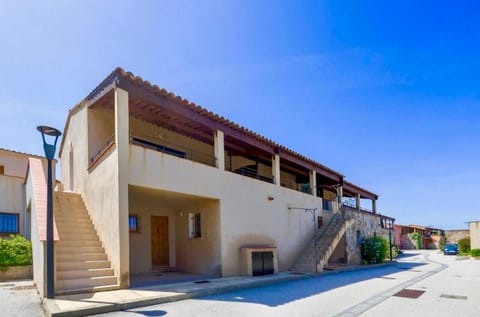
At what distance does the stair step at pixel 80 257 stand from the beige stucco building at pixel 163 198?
0.03m

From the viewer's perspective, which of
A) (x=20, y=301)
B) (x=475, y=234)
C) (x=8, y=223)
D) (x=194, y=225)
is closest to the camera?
(x=20, y=301)

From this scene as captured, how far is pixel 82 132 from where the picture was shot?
12.5 meters

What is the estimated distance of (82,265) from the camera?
9.03 metres

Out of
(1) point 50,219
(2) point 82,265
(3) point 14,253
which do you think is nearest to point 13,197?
(3) point 14,253

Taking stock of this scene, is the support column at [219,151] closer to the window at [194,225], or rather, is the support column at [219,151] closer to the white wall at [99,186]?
the window at [194,225]

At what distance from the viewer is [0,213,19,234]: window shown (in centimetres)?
1557

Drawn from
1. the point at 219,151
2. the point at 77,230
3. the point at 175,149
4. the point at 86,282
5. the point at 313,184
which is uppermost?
the point at 175,149

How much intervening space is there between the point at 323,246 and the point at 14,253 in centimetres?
1317

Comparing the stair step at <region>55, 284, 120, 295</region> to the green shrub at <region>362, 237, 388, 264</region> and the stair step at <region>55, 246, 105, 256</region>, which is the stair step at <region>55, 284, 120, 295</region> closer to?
the stair step at <region>55, 246, 105, 256</region>

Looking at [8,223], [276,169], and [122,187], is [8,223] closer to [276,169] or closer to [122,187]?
[122,187]

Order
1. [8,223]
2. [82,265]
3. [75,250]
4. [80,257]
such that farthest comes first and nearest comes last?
1. [8,223]
2. [75,250]
3. [80,257]
4. [82,265]

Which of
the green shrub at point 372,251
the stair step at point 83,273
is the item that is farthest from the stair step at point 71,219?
the green shrub at point 372,251

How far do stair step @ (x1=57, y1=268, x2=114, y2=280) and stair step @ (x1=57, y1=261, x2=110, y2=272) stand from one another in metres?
0.16

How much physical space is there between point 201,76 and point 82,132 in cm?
515
